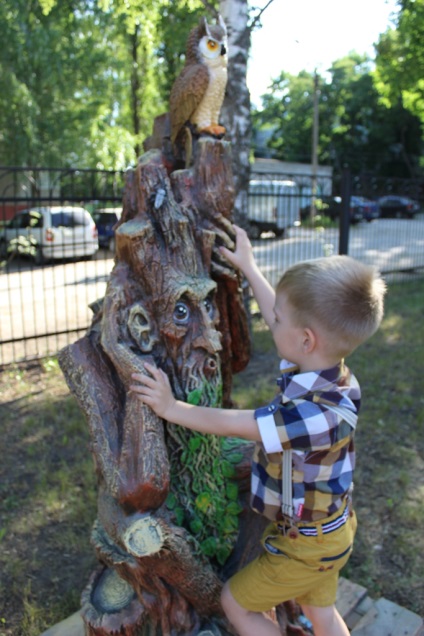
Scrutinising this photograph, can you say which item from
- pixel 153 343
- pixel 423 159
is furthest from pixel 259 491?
pixel 423 159

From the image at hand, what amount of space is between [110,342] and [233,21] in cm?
442

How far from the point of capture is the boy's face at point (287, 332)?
1.55m

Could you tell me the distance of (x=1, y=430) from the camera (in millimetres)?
4383

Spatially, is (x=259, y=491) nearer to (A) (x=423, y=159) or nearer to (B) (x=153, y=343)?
(B) (x=153, y=343)

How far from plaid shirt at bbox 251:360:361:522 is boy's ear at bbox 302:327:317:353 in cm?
7

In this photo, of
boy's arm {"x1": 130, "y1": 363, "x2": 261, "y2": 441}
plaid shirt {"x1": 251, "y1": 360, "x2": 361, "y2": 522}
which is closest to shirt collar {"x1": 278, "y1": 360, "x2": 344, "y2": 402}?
plaid shirt {"x1": 251, "y1": 360, "x2": 361, "y2": 522}

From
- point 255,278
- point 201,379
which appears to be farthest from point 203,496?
point 255,278

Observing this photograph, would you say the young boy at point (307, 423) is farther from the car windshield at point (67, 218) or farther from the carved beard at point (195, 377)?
the car windshield at point (67, 218)

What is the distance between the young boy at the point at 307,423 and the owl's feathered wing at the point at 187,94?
1.07 meters

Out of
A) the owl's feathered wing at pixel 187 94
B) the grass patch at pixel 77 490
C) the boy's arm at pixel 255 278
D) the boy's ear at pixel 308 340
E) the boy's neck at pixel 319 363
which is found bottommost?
the grass patch at pixel 77 490

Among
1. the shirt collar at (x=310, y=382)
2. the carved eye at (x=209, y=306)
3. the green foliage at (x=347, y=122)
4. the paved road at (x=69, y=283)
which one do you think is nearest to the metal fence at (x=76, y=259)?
the paved road at (x=69, y=283)

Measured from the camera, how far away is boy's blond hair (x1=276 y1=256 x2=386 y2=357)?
1.49 metres

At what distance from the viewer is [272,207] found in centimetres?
1525

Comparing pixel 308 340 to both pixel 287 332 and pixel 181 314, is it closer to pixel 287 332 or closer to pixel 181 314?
pixel 287 332
